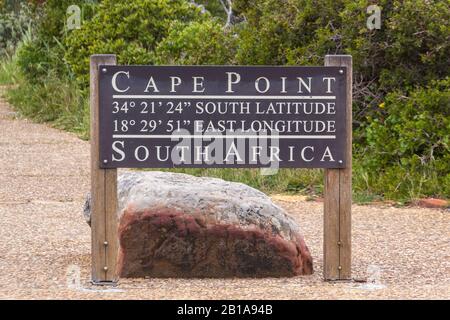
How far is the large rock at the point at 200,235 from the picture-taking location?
6.52 metres

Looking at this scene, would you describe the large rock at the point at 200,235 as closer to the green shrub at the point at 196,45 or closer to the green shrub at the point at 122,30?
the green shrub at the point at 196,45

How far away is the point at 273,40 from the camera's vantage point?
11531 mm

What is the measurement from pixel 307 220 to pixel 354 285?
2.49 metres

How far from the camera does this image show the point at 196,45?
Answer: 13180 mm

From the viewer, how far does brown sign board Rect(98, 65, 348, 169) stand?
6363 mm

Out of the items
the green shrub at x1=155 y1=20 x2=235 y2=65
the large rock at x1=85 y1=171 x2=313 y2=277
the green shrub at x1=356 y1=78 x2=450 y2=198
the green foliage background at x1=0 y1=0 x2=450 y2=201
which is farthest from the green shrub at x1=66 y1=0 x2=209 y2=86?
the large rock at x1=85 y1=171 x2=313 y2=277

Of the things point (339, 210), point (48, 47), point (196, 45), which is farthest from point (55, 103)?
point (339, 210)

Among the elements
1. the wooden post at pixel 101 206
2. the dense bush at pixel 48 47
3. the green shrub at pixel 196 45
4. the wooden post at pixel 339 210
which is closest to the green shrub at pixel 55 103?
the dense bush at pixel 48 47

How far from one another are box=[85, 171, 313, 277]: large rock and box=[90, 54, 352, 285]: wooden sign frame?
0.49ft

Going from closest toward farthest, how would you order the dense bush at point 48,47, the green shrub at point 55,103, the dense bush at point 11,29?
the green shrub at point 55,103 → the dense bush at point 48,47 → the dense bush at point 11,29

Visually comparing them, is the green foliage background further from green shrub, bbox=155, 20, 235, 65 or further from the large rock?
the large rock

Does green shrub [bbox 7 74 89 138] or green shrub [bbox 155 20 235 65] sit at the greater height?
green shrub [bbox 155 20 235 65]

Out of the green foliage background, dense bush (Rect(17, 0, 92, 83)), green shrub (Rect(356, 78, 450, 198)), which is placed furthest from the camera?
dense bush (Rect(17, 0, 92, 83))

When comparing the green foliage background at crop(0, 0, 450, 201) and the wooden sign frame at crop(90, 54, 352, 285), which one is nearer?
the wooden sign frame at crop(90, 54, 352, 285)
